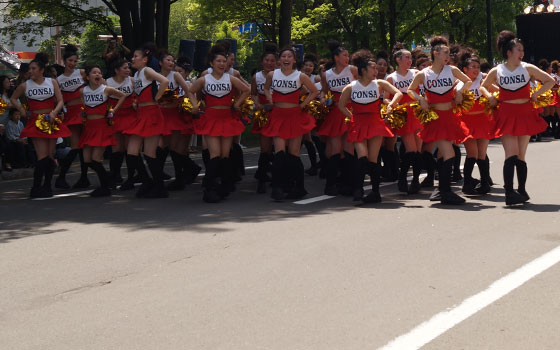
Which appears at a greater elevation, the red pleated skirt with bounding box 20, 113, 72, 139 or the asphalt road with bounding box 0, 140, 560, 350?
the red pleated skirt with bounding box 20, 113, 72, 139

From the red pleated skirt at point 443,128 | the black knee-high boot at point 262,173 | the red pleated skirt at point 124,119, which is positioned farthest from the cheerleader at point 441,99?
the red pleated skirt at point 124,119

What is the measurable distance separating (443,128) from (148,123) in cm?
388

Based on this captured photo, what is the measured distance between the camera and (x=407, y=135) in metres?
12.1

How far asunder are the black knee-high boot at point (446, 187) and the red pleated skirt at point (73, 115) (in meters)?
5.29

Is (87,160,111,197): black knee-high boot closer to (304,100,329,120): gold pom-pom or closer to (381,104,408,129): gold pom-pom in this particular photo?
(304,100,329,120): gold pom-pom

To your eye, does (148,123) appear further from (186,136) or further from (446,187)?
(446,187)

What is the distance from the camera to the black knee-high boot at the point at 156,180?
11688mm

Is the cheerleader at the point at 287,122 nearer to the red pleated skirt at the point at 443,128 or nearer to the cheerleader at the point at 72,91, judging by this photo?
the red pleated skirt at the point at 443,128

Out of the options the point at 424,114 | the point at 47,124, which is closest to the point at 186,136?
the point at 47,124

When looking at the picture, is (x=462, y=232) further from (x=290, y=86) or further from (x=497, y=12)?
(x=497, y=12)

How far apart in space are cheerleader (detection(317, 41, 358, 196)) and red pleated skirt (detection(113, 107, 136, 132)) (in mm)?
2629

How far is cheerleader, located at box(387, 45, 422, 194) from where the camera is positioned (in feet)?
39.4

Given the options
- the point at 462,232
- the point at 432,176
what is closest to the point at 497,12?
the point at 432,176

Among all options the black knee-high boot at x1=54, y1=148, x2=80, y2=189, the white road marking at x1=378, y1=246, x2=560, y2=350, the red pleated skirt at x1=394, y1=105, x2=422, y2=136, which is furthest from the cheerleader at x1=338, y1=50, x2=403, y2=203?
the black knee-high boot at x1=54, y1=148, x2=80, y2=189
